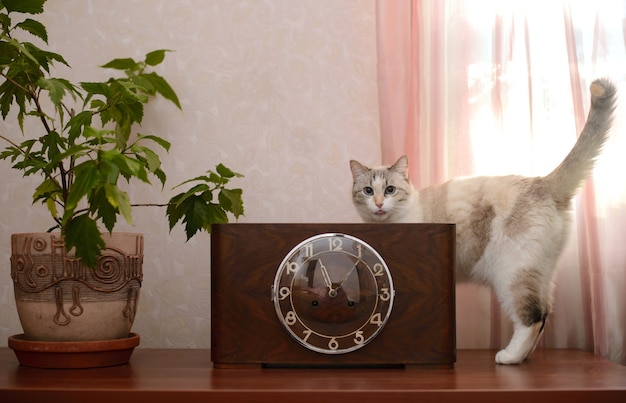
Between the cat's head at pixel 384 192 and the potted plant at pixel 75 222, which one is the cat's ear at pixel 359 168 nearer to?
the cat's head at pixel 384 192

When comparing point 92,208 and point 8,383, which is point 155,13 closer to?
point 92,208

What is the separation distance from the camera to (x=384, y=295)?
104 cm

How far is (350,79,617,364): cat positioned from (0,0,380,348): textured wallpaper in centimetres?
29

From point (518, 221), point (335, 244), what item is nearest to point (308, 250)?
point (335, 244)

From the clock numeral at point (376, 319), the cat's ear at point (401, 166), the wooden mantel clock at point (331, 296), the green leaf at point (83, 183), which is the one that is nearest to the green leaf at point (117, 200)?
the green leaf at point (83, 183)

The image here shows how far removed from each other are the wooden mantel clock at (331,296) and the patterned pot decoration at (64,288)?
177 mm

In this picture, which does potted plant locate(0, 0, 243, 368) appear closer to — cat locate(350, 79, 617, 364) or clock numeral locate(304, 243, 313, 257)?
clock numeral locate(304, 243, 313, 257)

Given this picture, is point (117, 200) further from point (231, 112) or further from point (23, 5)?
point (231, 112)

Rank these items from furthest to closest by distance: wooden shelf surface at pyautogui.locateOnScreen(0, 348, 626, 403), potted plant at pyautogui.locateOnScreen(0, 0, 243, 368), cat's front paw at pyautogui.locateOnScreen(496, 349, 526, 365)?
1. cat's front paw at pyautogui.locateOnScreen(496, 349, 526, 365)
2. potted plant at pyautogui.locateOnScreen(0, 0, 243, 368)
3. wooden shelf surface at pyautogui.locateOnScreen(0, 348, 626, 403)

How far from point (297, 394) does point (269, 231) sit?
0.92 ft

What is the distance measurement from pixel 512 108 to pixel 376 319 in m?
0.59

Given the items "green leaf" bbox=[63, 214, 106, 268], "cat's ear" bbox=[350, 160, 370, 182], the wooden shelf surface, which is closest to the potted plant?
"green leaf" bbox=[63, 214, 106, 268]

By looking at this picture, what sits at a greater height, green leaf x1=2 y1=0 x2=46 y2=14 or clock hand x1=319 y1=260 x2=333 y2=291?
green leaf x1=2 y1=0 x2=46 y2=14

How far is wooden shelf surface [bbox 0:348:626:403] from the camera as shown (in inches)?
34.1
